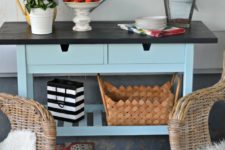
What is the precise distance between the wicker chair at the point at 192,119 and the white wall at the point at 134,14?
1.63 ft

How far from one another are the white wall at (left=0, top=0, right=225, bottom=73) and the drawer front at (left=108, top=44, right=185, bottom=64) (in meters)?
0.42

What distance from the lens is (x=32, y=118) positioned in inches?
74.2

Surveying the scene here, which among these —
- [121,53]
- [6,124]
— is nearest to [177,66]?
[121,53]

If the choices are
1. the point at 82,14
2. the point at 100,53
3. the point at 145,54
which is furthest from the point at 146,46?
the point at 82,14

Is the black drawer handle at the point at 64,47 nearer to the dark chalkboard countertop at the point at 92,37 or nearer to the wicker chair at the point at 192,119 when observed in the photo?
the dark chalkboard countertop at the point at 92,37

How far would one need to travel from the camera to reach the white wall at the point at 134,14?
2373 millimetres

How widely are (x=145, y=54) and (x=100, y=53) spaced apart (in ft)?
0.64

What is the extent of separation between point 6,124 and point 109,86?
0.62m

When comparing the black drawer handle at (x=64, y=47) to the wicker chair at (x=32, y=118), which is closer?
the wicker chair at (x=32, y=118)

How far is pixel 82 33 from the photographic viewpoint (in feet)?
6.86

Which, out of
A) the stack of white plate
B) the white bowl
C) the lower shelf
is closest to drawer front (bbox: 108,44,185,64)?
the stack of white plate

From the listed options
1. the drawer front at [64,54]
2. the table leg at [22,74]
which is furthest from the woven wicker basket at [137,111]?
the table leg at [22,74]

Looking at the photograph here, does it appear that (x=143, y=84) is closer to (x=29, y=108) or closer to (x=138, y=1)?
(x=138, y=1)

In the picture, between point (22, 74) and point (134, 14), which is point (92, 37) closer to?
point (22, 74)
